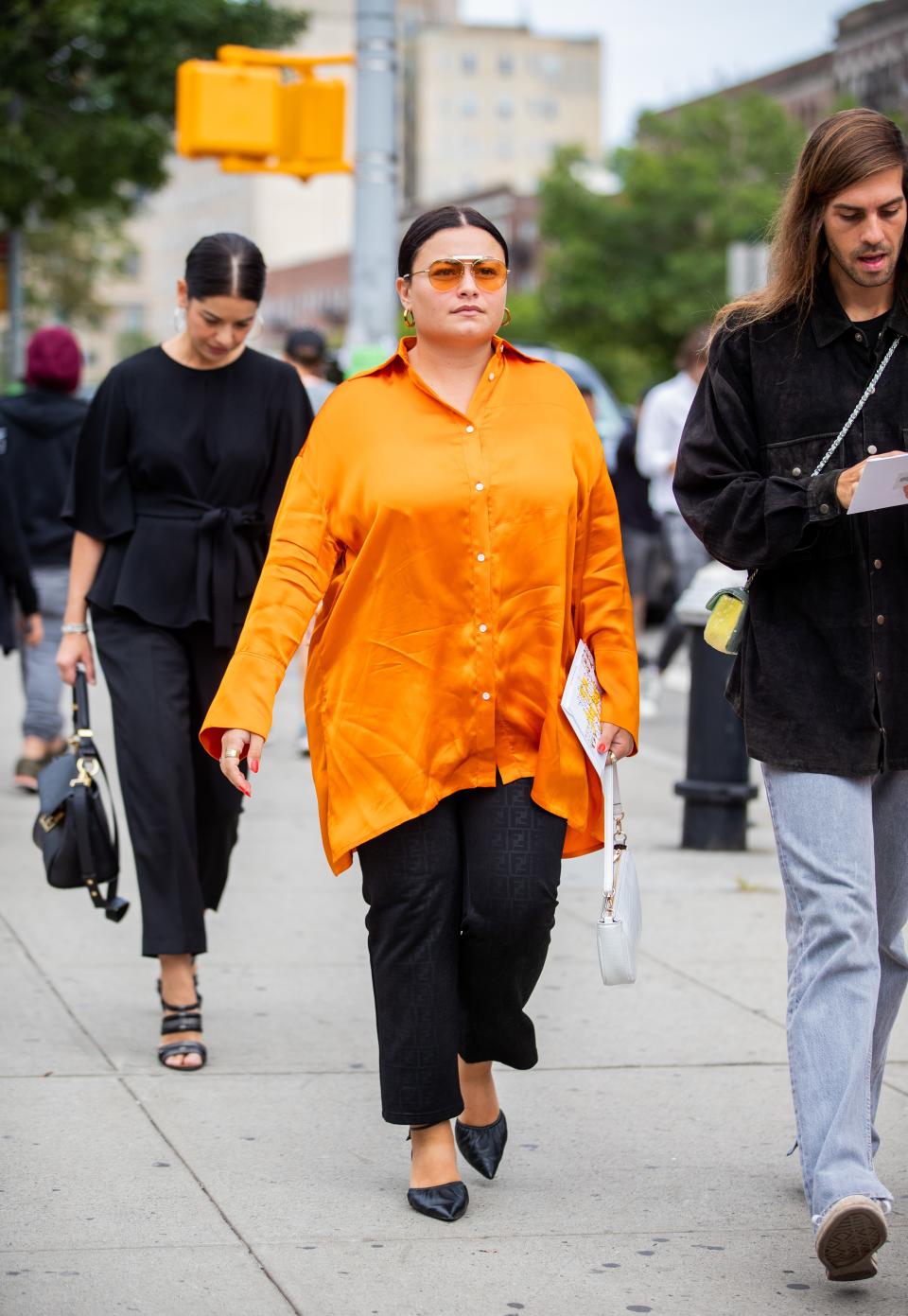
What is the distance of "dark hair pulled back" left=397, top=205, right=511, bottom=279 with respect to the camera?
4.17m

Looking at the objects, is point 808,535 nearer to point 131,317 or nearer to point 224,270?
point 224,270

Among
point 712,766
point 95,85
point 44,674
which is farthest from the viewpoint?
point 95,85

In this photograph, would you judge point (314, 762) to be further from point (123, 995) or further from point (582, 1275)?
point (123, 995)

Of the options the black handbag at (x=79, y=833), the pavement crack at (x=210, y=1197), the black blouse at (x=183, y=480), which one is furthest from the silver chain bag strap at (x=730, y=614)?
the black handbag at (x=79, y=833)

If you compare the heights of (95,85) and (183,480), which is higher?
(95,85)

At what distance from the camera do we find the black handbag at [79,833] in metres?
5.33

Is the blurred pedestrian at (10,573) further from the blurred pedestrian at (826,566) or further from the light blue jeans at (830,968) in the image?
the light blue jeans at (830,968)

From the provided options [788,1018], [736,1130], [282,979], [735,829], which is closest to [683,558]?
[735,829]

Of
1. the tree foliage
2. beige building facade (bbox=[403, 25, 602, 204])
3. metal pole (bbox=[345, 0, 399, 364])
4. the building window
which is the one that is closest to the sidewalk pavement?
metal pole (bbox=[345, 0, 399, 364])

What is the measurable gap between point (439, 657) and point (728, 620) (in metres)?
0.55

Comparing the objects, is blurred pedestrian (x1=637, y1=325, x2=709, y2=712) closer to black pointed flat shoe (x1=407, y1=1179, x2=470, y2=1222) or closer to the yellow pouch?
the yellow pouch

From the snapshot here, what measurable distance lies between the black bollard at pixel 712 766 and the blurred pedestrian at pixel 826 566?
12.9ft

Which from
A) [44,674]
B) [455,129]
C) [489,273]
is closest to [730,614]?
[489,273]

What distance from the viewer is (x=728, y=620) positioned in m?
4.08
